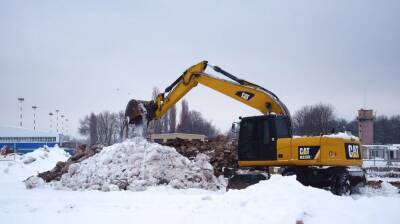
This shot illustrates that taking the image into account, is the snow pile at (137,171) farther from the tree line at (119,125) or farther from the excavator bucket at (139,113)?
the tree line at (119,125)

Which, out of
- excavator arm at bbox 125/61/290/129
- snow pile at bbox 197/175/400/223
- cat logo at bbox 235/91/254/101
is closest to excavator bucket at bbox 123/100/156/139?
excavator arm at bbox 125/61/290/129

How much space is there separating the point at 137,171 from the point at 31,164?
1472 cm

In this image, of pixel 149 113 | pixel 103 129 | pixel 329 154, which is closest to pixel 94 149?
pixel 149 113

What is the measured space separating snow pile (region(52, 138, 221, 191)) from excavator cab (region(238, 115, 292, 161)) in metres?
2.72

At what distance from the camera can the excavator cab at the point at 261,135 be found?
45.3ft

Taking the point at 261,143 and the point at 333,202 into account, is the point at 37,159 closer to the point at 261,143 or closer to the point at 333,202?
the point at 261,143

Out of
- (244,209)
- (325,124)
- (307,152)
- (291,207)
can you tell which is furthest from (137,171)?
(325,124)

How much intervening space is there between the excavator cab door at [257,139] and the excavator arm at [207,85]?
2.75 feet

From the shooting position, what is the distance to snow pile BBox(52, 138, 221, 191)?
1612 centimetres

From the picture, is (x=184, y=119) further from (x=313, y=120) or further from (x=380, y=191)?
(x=380, y=191)

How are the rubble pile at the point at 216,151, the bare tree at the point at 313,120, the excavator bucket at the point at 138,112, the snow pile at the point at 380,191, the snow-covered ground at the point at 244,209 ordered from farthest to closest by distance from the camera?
the bare tree at the point at 313,120, the rubble pile at the point at 216,151, the excavator bucket at the point at 138,112, the snow pile at the point at 380,191, the snow-covered ground at the point at 244,209

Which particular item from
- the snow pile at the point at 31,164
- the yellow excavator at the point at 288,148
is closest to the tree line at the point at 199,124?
the snow pile at the point at 31,164

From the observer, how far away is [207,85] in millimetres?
17188

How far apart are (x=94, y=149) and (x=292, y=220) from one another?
51.2ft
